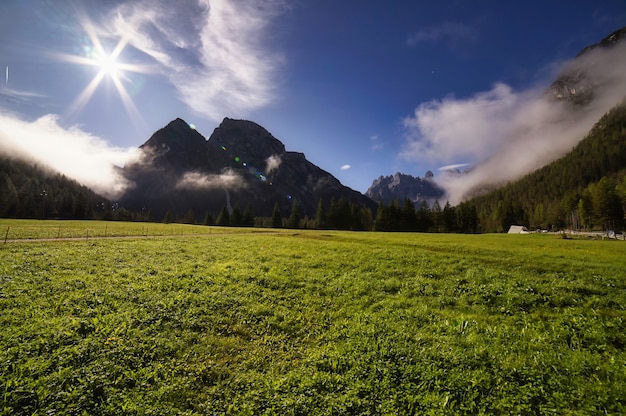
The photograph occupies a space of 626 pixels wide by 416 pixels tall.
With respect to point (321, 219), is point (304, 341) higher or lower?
lower

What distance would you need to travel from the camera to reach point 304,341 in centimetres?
1274

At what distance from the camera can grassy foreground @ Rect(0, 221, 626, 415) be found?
838 cm

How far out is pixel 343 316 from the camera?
50.6 feet

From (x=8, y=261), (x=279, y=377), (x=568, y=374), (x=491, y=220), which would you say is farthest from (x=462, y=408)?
(x=491, y=220)

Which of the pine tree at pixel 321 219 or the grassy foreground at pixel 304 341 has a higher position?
the pine tree at pixel 321 219

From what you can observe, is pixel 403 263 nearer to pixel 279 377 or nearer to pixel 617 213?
pixel 279 377

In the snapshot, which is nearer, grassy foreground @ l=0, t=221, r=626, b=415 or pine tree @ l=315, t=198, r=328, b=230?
grassy foreground @ l=0, t=221, r=626, b=415

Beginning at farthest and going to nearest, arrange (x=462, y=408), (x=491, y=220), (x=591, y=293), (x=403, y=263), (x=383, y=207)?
(x=491, y=220) < (x=383, y=207) < (x=403, y=263) < (x=591, y=293) < (x=462, y=408)

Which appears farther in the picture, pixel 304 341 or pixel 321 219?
pixel 321 219

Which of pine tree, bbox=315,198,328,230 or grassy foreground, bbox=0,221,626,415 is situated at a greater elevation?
pine tree, bbox=315,198,328,230

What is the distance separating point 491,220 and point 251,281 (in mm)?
186131

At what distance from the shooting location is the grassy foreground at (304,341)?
27.5ft

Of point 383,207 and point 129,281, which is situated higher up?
point 383,207

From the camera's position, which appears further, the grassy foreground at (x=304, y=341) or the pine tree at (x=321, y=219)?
the pine tree at (x=321, y=219)
